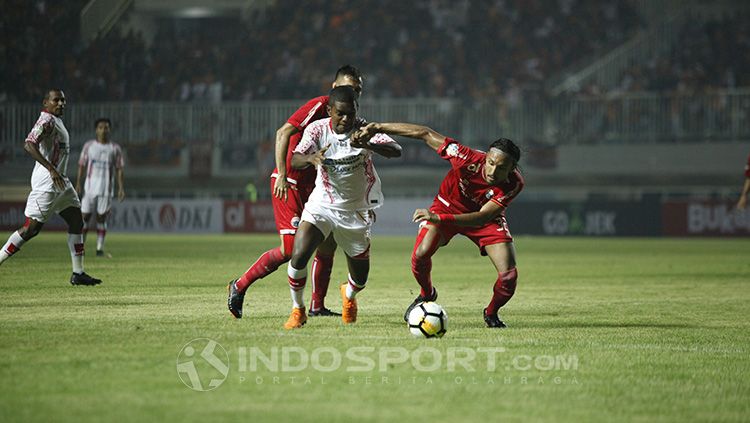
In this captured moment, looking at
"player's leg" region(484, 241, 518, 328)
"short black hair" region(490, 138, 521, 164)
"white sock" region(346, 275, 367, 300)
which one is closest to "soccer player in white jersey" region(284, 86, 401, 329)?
"white sock" region(346, 275, 367, 300)

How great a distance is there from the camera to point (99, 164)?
1994 centimetres

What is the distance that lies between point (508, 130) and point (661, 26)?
25.3ft

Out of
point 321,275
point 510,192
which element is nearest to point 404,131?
point 510,192

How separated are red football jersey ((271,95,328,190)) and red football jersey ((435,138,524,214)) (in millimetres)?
1082

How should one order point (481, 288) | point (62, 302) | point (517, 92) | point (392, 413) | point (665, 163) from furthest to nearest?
point (517, 92) → point (665, 163) → point (481, 288) → point (62, 302) → point (392, 413)

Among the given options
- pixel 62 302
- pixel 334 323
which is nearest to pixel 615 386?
pixel 334 323

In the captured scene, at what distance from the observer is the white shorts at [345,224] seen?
28.4 feet

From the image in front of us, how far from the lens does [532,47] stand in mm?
37500

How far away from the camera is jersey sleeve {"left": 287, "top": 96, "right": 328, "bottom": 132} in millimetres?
9047

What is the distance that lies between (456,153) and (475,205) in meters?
0.72

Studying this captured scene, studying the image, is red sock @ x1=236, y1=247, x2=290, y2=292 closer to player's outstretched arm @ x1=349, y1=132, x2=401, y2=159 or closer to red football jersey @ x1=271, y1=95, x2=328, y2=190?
red football jersey @ x1=271, y1=95, x2=328, y2=190

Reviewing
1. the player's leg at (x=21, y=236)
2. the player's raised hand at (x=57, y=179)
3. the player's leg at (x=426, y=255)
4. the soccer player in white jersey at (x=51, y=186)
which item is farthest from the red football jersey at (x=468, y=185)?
the player's leg at (x=21, y=236)

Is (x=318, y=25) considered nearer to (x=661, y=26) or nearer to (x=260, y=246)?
(x=661, y=26)

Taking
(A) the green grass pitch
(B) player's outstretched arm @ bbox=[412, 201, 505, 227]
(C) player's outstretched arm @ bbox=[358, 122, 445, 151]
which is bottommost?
(A) the green grass pitch
